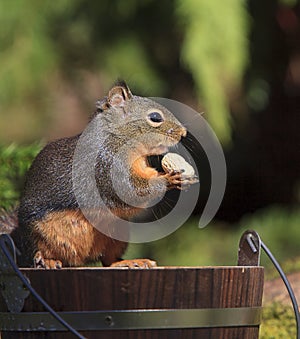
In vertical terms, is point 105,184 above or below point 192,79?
below

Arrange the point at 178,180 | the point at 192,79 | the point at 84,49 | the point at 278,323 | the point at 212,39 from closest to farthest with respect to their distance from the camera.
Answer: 1. the point at 178,180
2. the point at 278,323
3. the point at 212,39
4. the point at 192,79
5. the point at 84,49

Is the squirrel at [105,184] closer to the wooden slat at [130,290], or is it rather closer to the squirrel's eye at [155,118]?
the squirrel's eye at [155,118]

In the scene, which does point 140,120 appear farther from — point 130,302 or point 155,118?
point 130,302

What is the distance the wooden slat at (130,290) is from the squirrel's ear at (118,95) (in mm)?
370

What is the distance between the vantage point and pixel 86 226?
1.52 m

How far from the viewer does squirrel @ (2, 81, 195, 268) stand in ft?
4.93

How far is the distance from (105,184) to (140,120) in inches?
5.0

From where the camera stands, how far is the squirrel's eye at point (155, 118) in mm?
1517

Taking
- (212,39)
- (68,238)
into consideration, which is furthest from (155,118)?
(212,39)

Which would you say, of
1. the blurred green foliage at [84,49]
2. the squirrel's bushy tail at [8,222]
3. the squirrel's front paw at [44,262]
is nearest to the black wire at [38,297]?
the squirrel's front paw at [44,262]

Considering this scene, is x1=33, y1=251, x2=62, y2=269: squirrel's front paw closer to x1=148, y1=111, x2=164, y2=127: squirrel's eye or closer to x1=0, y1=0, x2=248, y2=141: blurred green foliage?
x1=148, y1=111, x2=164, y2=127: squirrel's eye

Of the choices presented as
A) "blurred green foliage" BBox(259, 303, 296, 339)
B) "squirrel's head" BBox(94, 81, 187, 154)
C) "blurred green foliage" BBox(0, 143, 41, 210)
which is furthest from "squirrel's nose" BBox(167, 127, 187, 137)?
"blurred green foliage" BBox(0, 143, 41, 210)

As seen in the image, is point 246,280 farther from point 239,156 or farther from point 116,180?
point 239,156

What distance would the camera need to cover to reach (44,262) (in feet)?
4.87
